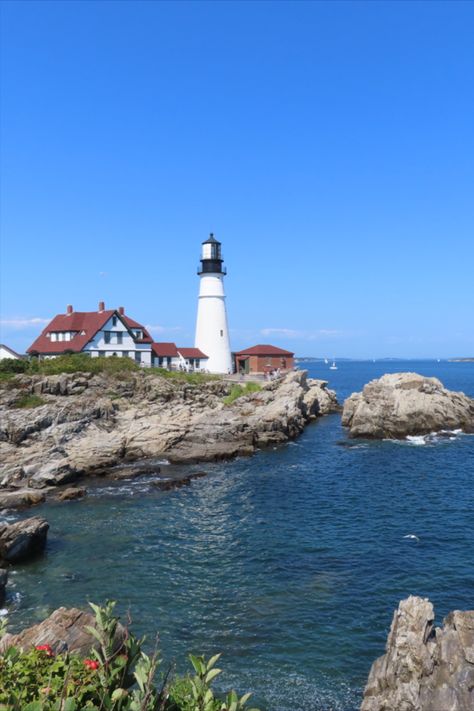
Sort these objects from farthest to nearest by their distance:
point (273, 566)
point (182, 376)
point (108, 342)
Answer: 1. point (108, 342)
2. point (182, 376)
3. point (273, 566)

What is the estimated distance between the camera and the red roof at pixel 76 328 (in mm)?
67812

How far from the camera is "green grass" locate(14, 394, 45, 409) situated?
1994 inches

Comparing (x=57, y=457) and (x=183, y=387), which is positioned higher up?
(x=183, y=387)

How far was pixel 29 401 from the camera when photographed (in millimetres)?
51375

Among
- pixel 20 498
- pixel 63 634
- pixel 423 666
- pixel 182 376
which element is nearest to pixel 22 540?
pixel 20 498

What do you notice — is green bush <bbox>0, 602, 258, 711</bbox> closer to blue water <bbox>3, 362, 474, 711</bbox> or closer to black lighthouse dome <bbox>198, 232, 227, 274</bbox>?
blue water <bbox>3, 362, 474, 711</bbox>

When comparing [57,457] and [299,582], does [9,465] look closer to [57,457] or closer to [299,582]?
[57,457]

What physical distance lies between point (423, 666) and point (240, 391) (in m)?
49.9

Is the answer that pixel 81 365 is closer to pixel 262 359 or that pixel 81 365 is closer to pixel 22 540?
pixel 262 359

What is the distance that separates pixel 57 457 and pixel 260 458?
1636cm

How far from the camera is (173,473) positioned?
1636 inches

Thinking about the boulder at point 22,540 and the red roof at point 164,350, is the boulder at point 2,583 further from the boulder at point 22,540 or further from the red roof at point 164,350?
the red roof at point 164,350

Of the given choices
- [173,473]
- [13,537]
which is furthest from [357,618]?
[173,473]

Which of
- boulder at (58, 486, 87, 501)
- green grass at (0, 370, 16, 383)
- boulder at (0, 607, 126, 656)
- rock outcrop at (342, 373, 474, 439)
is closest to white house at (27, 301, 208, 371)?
green grass at (0, 370, 16, 383)
